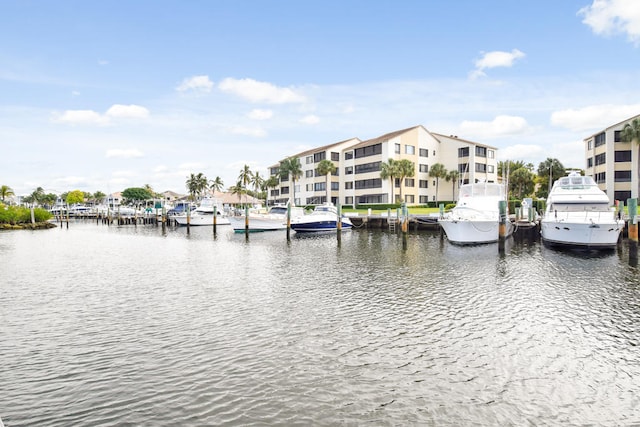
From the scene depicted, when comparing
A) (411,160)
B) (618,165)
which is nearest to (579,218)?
(618,165)

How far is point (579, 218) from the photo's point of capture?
26.5 m

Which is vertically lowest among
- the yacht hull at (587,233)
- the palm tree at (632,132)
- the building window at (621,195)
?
the yacht hull at (587,233)

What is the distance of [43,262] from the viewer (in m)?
24.3

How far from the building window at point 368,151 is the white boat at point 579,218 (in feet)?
135

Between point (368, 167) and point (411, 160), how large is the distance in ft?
25.3

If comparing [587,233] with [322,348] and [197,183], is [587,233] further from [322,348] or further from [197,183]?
[197,183]

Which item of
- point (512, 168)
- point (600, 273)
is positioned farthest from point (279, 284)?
point (512, 168)

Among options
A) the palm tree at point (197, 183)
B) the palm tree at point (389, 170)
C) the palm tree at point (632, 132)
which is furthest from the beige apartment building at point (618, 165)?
the palm tree at point (197, 183)

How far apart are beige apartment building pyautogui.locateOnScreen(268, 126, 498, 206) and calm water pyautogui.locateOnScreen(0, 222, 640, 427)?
50.6m

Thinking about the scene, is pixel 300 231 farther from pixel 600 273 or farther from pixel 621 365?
pixel 621 365

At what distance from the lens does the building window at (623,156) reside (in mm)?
58487

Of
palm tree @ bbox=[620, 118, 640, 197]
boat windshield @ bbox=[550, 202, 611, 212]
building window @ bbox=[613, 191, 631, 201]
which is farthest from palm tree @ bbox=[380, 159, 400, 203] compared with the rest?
boat windshield @ bbox=[550, 202, 611, 212]

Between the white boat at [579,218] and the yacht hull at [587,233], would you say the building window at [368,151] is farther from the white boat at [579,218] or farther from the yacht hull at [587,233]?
the yacht hull at [587,233]

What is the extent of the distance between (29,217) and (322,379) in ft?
240
